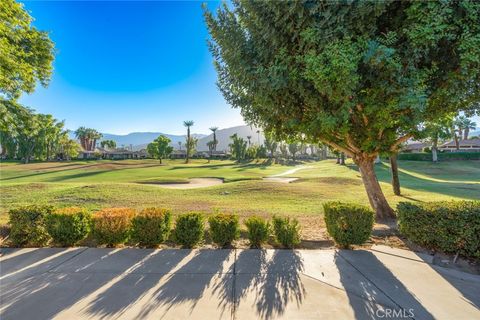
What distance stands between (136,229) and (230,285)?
2.78 metres

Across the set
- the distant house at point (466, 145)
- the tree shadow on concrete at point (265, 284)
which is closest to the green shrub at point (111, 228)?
the tree shadow on concrete at point (265, 284)

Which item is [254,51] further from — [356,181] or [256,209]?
[356,181]

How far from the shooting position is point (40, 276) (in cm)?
391

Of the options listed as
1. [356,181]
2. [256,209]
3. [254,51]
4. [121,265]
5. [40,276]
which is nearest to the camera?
[40,276]

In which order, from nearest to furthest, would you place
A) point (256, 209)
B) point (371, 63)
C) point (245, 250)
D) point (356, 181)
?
point (371, 63) → point (245, 250) → point (256, 209) → point (356, 181)

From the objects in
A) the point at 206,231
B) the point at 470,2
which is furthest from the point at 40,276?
the point at 470,2

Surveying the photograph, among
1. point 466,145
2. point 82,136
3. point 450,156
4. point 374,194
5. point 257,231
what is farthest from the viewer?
point 82,136

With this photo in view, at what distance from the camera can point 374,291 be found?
353 centimetres

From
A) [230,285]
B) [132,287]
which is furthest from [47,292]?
[230,285]

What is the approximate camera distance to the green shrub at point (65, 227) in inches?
207

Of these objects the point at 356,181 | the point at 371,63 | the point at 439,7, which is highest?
the point at 439,7

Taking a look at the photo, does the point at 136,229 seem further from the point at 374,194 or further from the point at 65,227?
the point at 374,194

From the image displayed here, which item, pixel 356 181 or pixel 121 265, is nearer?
pixel 121 265

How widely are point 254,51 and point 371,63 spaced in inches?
114
